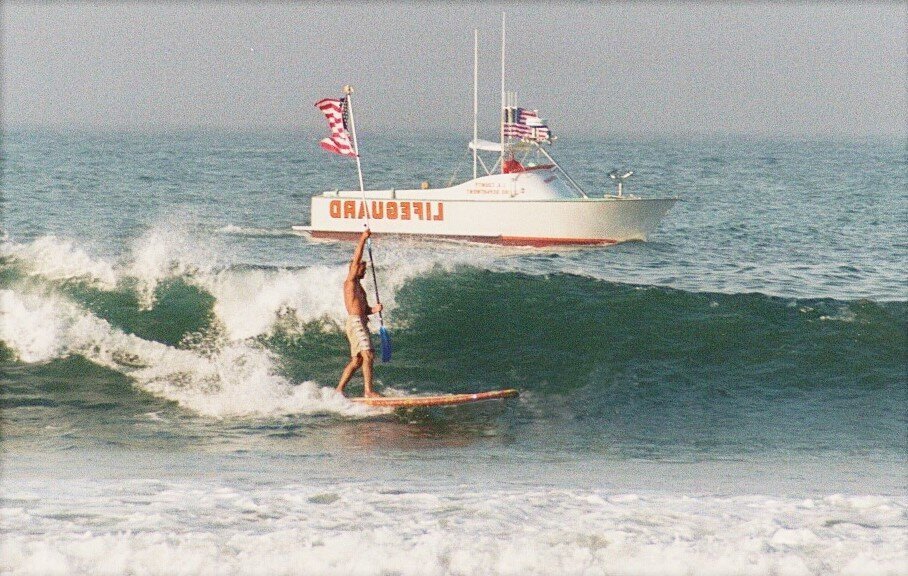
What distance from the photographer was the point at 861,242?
1195 inches

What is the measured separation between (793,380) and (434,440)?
5670mm

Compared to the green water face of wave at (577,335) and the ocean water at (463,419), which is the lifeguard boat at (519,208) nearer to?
the ocean water at (463,419)

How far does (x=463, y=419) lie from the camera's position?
12328 millimetres

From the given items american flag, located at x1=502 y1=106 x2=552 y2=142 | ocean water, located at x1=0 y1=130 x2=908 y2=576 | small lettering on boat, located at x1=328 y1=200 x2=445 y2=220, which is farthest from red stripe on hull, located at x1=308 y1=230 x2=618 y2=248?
american flag, located at x1=502 y1=106 x2=552 y2=142

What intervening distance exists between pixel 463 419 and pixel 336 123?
4.73 meters

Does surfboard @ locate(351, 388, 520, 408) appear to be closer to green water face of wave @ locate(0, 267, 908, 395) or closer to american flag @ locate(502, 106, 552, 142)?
green water face of wave @ locate(0, 267, 908, 395)

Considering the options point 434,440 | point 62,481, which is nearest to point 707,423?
point 434,440

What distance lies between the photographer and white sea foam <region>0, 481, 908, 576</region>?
7332 mm

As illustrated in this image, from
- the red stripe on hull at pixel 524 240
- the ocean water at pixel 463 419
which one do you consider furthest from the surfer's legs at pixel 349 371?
the red stripe on hull at pixel 524 240

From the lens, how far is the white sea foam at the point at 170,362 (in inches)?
504

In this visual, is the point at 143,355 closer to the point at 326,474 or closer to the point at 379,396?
the point at 379,396

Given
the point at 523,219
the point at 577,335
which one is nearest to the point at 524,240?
the point at 523,219

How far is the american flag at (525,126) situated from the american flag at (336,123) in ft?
45.1

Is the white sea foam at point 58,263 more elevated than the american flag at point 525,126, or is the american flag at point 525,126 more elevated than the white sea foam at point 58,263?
the american flag at point 525,126
